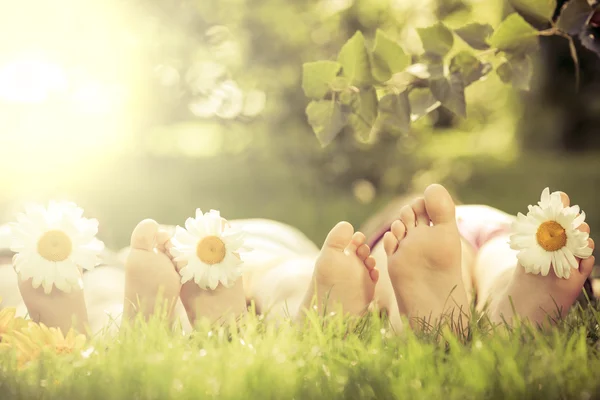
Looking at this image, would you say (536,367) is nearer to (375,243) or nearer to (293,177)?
(375,243)

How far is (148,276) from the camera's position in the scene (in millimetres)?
1440

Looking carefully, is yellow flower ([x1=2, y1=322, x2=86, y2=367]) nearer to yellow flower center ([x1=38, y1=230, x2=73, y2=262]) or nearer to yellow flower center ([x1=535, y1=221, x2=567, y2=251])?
yellow flower center ([x1=38, y1=230, x2=73, y2=262])

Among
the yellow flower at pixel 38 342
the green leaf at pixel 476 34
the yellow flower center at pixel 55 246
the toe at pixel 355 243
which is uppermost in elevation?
the green leaf at pixel 476 34

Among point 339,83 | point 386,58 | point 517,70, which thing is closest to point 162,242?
point 339,83

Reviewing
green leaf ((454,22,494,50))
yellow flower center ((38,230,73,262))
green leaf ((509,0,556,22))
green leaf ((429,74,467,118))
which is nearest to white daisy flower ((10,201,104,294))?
yellow flower center ((38,230,73,262))

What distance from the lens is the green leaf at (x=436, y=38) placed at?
161 cm

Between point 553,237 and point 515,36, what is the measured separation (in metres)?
0.46

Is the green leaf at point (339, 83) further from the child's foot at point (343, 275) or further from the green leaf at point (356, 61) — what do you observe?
the child's foot at point (343, 275)

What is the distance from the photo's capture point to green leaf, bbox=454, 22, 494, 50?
161cm

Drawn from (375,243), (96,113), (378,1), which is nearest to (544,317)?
(375,243)

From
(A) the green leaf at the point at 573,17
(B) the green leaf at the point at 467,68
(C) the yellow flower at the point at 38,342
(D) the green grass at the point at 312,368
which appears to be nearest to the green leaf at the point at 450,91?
(B) the green leaf at the point at 467,68

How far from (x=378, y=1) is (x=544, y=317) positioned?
3748 millimetres

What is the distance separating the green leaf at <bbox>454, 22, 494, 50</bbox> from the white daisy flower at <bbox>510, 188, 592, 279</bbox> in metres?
0.39

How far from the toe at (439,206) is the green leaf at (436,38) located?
0.33 meters
